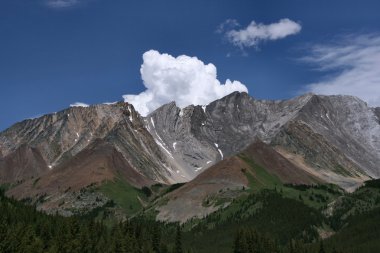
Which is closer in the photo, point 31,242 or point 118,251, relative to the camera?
point 31,242

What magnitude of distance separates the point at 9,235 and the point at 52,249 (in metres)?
13.9

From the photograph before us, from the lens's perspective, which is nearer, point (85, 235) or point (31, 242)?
point (31, 242)

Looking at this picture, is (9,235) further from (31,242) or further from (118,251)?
(118,251)

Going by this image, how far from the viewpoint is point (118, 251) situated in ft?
651

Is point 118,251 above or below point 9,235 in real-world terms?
below

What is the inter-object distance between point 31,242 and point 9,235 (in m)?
9.33

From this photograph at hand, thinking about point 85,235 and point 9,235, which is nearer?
point 9,235

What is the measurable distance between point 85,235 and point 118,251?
1203 cm

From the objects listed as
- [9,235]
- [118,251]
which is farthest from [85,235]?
[9,235]

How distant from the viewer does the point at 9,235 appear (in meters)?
179

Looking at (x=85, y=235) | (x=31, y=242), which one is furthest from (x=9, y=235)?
(x=85, y=235)

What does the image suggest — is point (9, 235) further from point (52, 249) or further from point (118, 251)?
point (118, 251)

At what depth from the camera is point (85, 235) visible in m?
199

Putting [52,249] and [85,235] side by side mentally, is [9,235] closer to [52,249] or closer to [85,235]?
[52,249]
